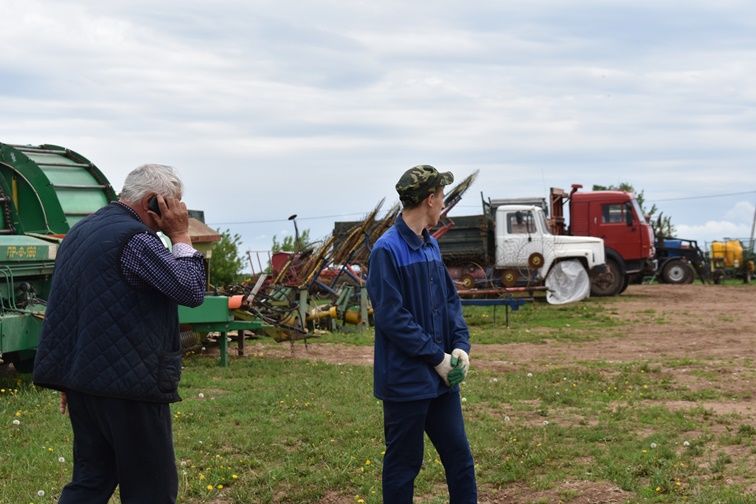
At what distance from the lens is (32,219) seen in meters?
13.0

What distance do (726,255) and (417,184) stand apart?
33.1 metres

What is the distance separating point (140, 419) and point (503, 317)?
56.5 feet

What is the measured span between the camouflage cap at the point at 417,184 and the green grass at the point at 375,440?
6.93 feet

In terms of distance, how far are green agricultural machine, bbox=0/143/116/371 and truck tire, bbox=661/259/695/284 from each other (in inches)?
862

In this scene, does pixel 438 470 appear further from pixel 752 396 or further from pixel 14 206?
pixel 14 206

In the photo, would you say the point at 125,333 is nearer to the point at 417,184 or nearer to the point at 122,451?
the point at 122,451

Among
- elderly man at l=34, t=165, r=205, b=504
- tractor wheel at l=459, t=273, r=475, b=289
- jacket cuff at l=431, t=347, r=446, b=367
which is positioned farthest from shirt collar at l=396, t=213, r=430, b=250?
tractor wheel at l=459, t=273, r=475, b=289

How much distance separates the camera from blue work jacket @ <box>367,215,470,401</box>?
5.07 metres

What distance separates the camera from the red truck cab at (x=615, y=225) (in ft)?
91.7

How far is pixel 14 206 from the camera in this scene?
12766 mm

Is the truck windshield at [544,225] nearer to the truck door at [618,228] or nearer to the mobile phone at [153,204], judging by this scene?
the truck door at [618,228]

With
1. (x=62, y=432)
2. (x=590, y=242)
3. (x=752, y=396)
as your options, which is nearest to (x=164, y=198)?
(x=62, y=432)

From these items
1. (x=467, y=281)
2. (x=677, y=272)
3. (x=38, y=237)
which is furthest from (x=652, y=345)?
(x=677, y=272)

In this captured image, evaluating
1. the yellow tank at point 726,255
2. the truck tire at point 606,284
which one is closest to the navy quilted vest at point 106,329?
the truck tire at point 606,284
